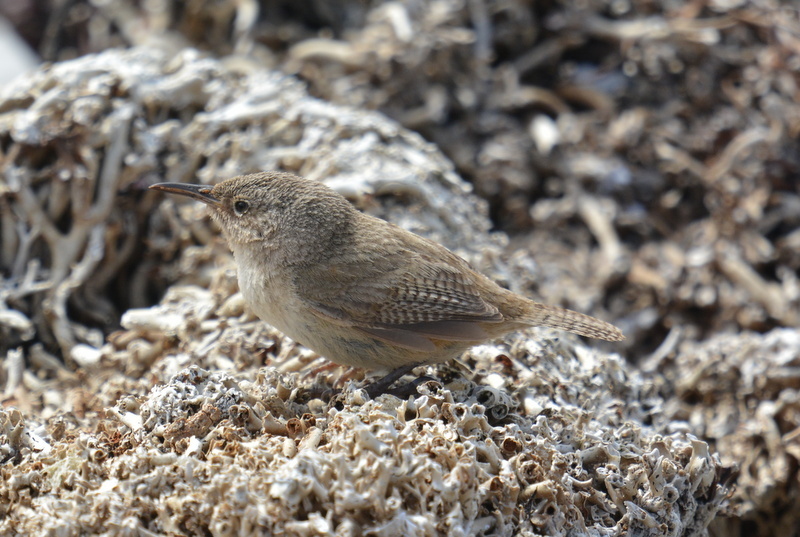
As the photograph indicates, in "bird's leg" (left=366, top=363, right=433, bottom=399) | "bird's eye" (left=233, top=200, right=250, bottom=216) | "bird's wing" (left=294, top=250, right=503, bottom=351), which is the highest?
"bird's eye" (left=233, top=200, right=250, bottom=216)

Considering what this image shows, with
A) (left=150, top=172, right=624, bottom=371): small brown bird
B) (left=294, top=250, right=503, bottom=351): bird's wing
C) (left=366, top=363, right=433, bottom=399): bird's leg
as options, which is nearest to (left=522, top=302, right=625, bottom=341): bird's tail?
(left=150, top=172, right=624, bottom=371): small brown bird

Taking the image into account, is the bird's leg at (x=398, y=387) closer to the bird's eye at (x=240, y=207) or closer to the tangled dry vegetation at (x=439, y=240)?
the tangled dry vegetation at (x=439, y=240)

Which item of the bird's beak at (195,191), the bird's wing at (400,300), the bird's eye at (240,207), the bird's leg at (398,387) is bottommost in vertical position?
the bird's leg at (398,387)

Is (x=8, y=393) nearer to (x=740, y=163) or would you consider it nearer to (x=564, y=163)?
(x=564, y=163)

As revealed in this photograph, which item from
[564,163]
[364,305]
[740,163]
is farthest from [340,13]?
[364,305]

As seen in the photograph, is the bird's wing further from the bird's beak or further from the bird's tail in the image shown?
the bird's beak

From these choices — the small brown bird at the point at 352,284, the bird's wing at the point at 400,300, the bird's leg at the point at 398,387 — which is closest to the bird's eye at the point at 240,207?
the small brown bird at the point at 352,284
